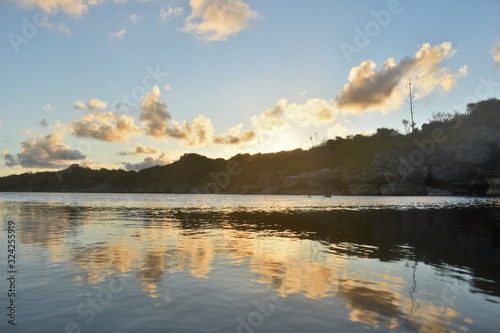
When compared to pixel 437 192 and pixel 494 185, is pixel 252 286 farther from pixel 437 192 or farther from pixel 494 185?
pixel 437 192

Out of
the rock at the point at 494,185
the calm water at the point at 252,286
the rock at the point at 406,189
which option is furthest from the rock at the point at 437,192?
the calm water at the point at 252,286

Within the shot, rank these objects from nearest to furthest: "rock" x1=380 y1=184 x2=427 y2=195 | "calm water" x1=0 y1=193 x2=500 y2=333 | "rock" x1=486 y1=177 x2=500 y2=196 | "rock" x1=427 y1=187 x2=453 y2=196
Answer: "calm water" x1=0 y1=193 x2=500 y2=333
"rock" x1=486 y1=177 x2=500 y2=196
"rock" x1=427 y1=187 x2=453 y2=196
"rock" x1=380 y1=184 x2=427 y2=195

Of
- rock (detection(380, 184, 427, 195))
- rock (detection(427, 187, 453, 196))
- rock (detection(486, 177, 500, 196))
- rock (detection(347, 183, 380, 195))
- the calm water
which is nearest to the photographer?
the calm water

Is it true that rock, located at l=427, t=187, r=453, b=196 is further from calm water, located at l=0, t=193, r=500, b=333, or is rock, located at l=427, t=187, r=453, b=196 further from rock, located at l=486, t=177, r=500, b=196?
calm water, located at l=0, t=193, r=500, b=333

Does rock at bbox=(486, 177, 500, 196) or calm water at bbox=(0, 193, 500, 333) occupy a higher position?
rock at bbox=(486, 177, 500, 196)

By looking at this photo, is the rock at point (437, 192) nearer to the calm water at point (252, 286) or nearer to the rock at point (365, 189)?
the rock at point (365, 189)

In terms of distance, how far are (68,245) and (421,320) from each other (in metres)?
21.9

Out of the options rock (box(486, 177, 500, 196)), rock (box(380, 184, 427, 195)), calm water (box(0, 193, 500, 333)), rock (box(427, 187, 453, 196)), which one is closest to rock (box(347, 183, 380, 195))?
rock (box(380, 184, 427, 195))

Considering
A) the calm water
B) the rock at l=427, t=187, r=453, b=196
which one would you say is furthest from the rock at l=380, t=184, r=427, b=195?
the calm water

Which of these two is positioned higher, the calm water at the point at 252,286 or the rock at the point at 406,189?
the rock at the point at 406,189

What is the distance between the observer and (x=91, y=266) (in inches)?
631

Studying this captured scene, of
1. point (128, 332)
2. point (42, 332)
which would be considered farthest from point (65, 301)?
point (128, 332)

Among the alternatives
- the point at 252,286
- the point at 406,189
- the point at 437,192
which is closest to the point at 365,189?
the point at 406,189

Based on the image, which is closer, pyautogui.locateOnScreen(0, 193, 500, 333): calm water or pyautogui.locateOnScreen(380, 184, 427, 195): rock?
pyautogui.locateOnScreen(0, 193, 500, 333): calm water
